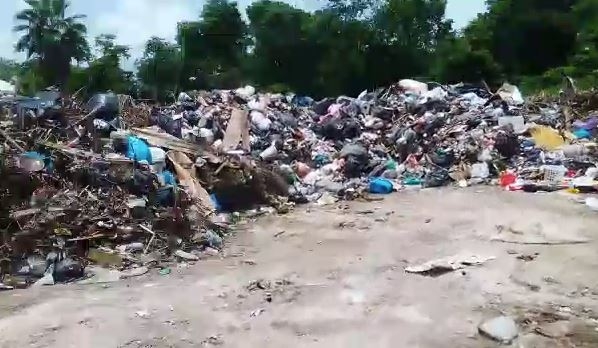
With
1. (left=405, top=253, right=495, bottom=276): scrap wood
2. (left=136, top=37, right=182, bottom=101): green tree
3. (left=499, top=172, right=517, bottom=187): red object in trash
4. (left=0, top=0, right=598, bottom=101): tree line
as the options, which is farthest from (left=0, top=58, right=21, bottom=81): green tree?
(left=405, top=253, right=495, bottom=276): scrap wood

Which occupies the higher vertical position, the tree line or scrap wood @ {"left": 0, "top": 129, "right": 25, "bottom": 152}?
the tree line

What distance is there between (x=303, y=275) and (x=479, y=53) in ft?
55.6

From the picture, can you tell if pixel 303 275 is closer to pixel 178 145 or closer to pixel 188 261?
pixel 188 261

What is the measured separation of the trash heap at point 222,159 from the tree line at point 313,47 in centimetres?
950

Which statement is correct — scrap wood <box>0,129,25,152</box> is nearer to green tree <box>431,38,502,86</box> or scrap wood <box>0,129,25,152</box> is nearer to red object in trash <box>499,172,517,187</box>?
red object in trash <box>499,172,517,187</box>

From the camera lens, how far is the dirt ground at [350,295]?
12.7 feet

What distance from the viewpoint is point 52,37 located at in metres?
22.7

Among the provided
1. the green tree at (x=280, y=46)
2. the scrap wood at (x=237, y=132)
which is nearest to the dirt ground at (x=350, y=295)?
the scrap wood at (x=237, y=132)

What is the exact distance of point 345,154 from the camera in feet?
32.6

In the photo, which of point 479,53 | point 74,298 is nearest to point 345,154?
point 74,298

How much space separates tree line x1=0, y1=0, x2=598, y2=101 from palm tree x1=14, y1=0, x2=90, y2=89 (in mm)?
36

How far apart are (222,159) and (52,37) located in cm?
1737

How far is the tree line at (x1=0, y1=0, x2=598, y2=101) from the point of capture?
72.9ft

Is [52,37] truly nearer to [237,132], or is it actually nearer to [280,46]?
[280,46]
